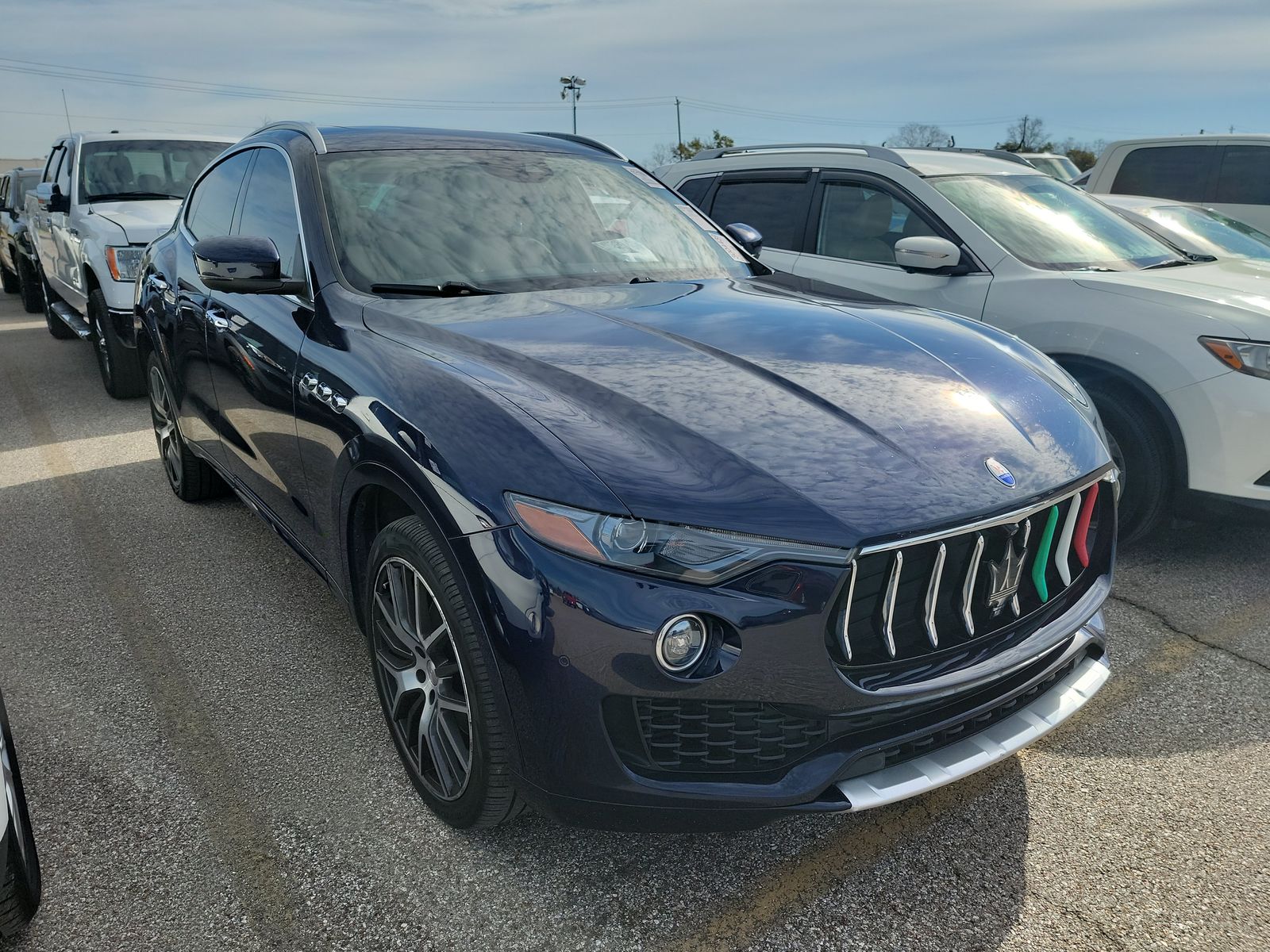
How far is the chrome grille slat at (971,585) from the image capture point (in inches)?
83.4

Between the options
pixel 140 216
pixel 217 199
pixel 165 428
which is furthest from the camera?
pixel 140 216

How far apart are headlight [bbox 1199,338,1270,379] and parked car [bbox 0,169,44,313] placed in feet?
37.9

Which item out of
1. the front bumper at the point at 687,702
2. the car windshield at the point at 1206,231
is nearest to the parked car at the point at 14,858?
the front bumper at the point at 687,702

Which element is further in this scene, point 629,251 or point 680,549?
point 629,251

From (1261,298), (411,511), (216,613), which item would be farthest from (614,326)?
(1261,298)

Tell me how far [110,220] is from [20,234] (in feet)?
18.9

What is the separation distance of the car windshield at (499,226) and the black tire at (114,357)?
477 centimetres

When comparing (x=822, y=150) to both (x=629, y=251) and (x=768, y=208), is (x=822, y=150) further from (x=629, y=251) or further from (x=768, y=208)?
(x=629, y=251)

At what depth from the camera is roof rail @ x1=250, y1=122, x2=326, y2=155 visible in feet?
11.2

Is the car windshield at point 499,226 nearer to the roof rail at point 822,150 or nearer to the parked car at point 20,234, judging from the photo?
the roof rail at point 822,150

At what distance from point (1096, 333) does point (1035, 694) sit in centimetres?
246

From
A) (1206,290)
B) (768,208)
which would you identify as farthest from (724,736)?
(768,208)

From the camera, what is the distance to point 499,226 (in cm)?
331

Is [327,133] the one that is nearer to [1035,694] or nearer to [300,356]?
[300,356]
